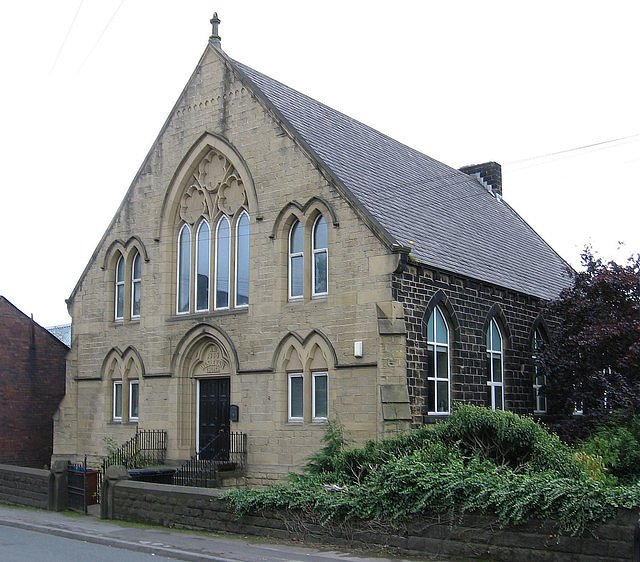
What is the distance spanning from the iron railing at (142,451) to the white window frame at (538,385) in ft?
35.9

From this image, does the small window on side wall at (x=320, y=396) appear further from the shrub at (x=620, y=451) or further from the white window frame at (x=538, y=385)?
the white window frame at (x=538, y=385)

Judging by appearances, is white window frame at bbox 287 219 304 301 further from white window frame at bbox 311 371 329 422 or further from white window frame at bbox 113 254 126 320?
white window frame at bbox 113 254 126 320

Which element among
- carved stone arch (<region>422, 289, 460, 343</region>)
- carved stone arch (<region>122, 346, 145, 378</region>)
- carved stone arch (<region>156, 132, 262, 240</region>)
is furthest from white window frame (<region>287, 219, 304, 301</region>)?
carved stone arch (<region>122, 346, 145, 378</region>)

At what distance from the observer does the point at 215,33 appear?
23969 mm

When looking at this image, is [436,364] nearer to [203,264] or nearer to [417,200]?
[417,200]

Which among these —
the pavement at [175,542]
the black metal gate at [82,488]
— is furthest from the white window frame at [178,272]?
the pavement at [175,542]

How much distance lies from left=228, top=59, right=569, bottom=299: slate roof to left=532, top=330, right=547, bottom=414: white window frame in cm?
136

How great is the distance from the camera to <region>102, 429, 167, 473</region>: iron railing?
73.2 ft

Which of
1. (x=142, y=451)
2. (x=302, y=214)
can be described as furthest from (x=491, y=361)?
(x=142, y=451)

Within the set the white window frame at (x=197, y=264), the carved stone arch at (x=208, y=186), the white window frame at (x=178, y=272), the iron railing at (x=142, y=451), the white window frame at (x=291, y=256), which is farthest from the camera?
the white window frame at (x=178, y=272)

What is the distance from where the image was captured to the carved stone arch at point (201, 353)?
22.2 metres

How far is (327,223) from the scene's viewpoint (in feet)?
66.4

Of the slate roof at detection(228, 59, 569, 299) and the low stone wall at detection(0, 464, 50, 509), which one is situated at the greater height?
the slate roof at detection(228, 59, 569, 299)

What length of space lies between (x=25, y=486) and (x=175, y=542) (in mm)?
7398
